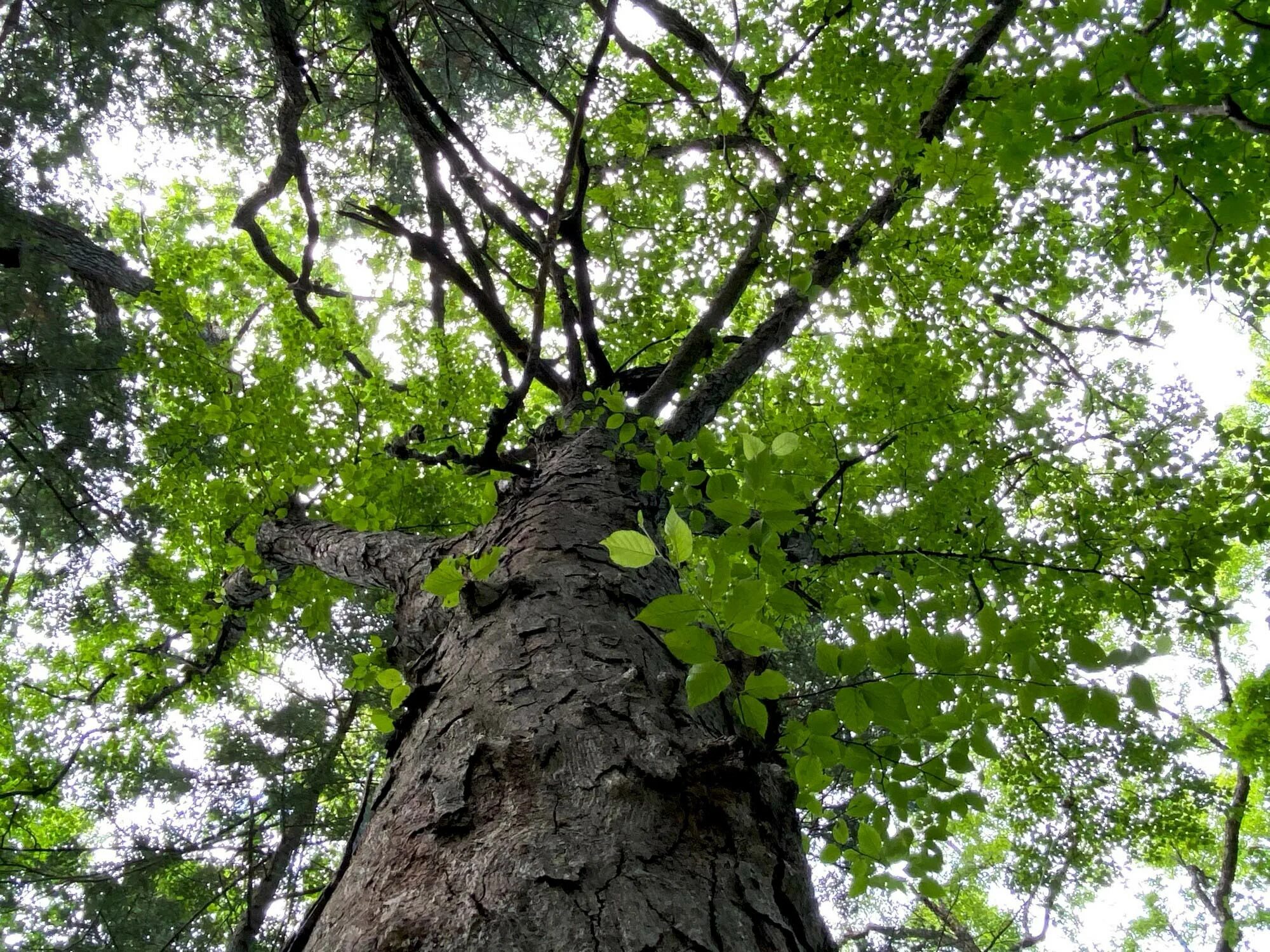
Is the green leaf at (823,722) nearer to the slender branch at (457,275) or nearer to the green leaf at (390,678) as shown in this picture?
the green leaf at (390,678)

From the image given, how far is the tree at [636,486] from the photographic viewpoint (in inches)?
43.6

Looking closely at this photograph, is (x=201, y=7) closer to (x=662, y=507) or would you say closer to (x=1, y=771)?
(x=662, y=507)

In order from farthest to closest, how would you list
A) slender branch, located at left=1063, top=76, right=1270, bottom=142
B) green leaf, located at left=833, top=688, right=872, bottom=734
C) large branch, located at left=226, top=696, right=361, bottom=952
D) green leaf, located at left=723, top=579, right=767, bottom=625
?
large branch, located at left=226, top=696, right=361, bottom=952 < slender branch, located at left=1063, top=76, right=1270, bottom=142 < green leaf, located at left=833, top=688, right=872, bottom=734 < green leaf, located at left=723, top=579, right=767, bottom=625

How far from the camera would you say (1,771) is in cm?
594

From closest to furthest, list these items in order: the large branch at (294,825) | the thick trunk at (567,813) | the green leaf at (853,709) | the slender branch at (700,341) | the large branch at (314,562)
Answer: the thick trunk at (567,813)
the green leaf at (853,709)
the large branch at (314,562)
the slender branch at (700,341)
the large branch at (294,825)

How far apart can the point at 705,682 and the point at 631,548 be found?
→ 0.23 meters

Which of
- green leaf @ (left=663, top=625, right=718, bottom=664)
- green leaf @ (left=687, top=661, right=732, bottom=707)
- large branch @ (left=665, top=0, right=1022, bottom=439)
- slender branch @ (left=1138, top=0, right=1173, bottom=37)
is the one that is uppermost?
large branch @ (left=665, top=0, right=1022, bottom=439)

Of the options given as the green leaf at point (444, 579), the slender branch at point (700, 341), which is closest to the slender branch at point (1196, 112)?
the green leaf at point (444, 579)

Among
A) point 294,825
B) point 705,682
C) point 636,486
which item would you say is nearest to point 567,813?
point 705,682

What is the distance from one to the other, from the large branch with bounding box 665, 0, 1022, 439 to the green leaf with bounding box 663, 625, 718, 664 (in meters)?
2.34

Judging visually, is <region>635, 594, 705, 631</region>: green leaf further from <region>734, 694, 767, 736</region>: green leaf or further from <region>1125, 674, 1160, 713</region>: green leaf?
<region>1125, 674, 1160, 713</region>: green leaf

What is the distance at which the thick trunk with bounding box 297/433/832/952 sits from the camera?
2.83ft

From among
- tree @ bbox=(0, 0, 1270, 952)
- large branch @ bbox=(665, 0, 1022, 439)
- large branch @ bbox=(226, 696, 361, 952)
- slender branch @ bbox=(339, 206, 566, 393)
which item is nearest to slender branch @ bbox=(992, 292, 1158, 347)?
tree @ bbox=(0, 0, 1270, 952)

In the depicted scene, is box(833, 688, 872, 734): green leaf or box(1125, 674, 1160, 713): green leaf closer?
box(1125, 674, 1160, 713): green leaf
